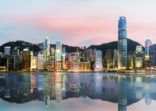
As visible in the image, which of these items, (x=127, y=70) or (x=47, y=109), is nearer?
(x=47, y=109)

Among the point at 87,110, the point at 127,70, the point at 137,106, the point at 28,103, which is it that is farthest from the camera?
the point at 127,70

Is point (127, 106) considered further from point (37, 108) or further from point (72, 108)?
point (37, 108)

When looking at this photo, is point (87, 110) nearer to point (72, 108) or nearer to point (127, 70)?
point (72, 108)

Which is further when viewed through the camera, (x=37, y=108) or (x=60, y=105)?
(x=60, y=105)

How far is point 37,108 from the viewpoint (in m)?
22.0

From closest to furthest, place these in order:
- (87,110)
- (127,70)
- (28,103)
Answer: (87,110)
(28,103)
(127,70)

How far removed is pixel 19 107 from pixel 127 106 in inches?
239

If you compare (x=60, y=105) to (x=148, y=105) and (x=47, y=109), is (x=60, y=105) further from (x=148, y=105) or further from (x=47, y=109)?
(x=148, y=105)

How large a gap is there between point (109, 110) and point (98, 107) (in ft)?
5.15

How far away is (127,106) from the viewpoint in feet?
74.7

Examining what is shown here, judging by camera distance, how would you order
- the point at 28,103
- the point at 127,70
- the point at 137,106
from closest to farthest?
the point at 137,106 → the point at 28,103 → the point at 127,70

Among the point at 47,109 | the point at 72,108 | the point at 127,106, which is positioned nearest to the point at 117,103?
the point at 127,106

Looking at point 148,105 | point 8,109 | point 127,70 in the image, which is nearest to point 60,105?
point 8,109

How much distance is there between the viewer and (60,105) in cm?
2372
